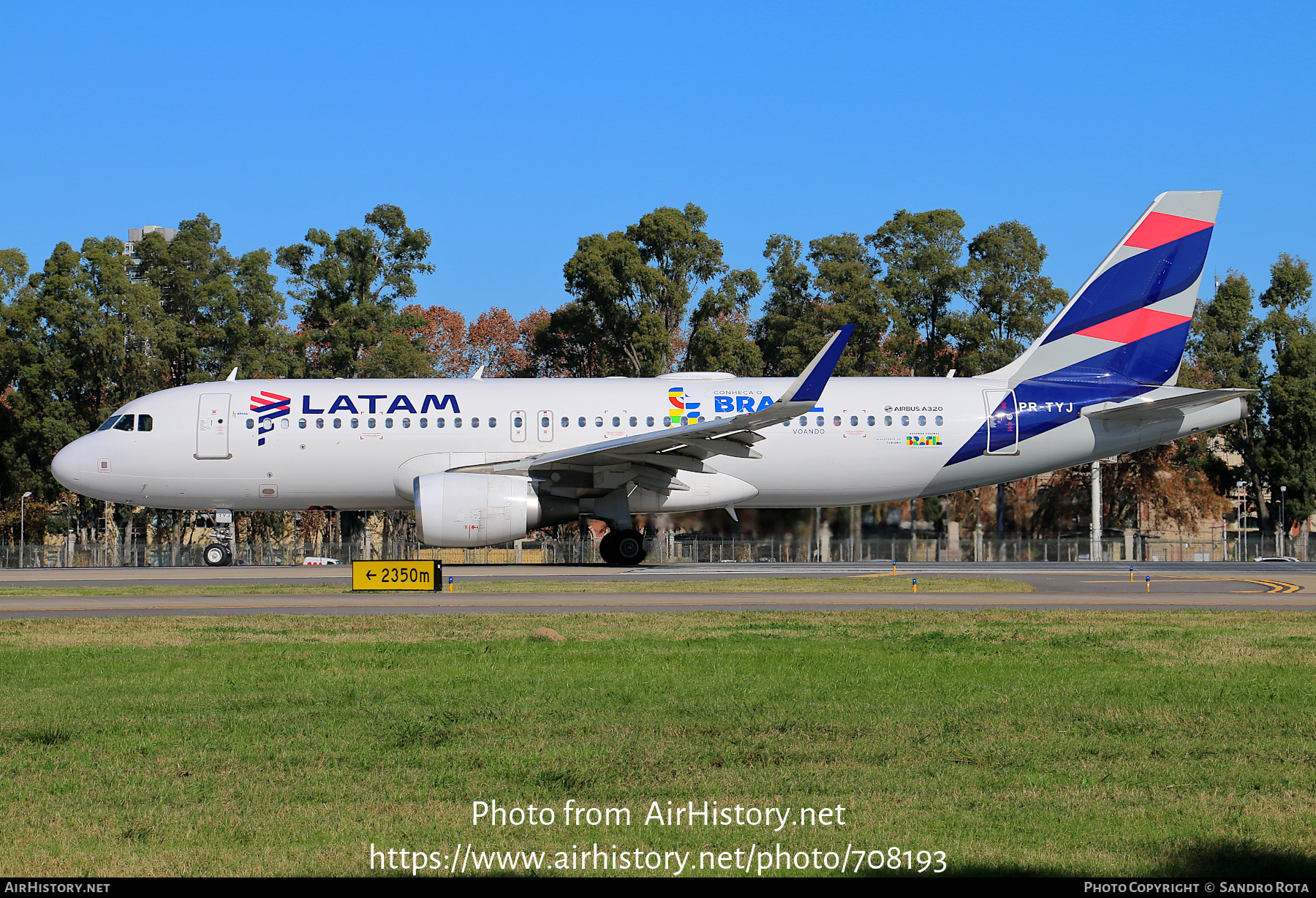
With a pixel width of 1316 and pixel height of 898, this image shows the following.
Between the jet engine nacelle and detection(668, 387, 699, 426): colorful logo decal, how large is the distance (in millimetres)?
3916

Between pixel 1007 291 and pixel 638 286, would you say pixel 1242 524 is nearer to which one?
pixel 1007 291

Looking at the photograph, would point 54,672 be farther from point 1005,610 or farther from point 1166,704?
point 1005,610

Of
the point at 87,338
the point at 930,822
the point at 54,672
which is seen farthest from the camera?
the point at 87,338

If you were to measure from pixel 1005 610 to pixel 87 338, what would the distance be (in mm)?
41916

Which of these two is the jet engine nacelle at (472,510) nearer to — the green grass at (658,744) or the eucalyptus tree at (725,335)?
the green grass at (658,744)

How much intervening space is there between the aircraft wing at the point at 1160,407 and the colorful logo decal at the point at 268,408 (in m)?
17.7

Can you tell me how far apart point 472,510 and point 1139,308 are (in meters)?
15.8

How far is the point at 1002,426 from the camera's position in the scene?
27281 mm

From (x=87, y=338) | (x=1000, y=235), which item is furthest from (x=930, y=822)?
(x=1000, y=235)

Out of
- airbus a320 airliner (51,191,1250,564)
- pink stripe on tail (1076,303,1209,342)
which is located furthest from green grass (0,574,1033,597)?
pink stripe on tail (1076,303,1209,342)

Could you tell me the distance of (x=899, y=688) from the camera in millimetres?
9633

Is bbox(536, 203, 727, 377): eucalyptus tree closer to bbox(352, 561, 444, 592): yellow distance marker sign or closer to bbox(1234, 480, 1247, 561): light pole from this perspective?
bbox(1234, 480, 1247, 561): light pole

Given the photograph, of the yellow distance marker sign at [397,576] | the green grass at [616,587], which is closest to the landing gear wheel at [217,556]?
the green grass at [616,587]

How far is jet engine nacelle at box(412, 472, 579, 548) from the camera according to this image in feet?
79.9
